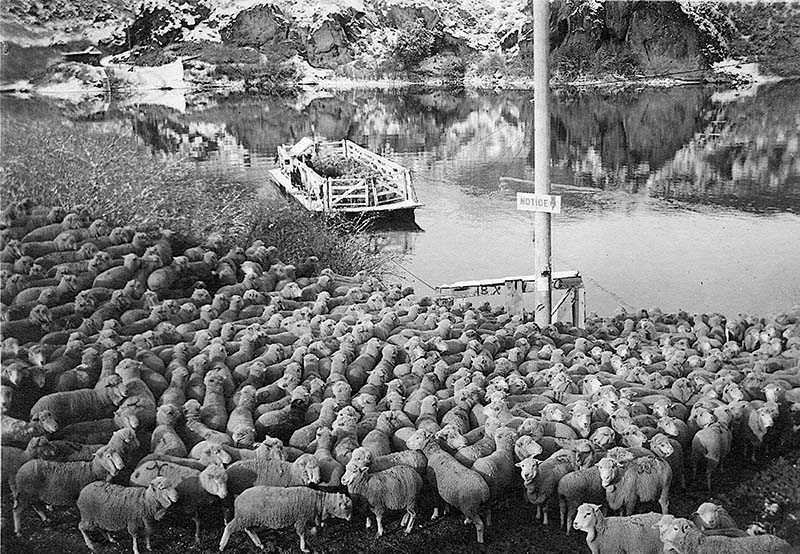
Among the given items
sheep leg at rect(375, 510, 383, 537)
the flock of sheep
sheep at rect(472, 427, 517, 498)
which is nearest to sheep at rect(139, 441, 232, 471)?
the flock of sheep

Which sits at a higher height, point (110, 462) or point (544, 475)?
point (110, 462)

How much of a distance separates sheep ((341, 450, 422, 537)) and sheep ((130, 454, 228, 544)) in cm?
61

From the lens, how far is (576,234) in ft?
46.6

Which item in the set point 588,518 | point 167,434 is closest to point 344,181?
point 167,434

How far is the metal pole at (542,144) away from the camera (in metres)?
6.75

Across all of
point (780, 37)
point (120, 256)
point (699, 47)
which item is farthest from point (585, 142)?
point (120, 256)

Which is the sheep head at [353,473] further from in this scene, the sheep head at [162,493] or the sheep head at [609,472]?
the sheep head at [609,472]

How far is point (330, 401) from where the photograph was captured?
495 centimetres

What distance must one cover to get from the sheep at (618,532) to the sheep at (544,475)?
377 millimetres

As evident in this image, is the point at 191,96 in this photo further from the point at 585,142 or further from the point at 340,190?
the point at 585,142

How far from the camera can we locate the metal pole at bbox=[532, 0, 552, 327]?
6.75m

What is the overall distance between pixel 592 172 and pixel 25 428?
665 inches

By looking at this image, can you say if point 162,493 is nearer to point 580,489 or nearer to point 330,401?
point 330,401

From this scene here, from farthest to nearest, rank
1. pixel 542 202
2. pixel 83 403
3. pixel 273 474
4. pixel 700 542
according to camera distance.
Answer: pixel 542 202 → pixel 83 403 → pixel 273 474 → pixel 700 542
